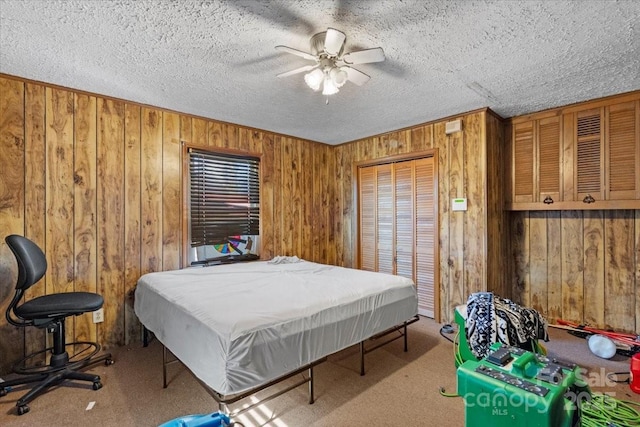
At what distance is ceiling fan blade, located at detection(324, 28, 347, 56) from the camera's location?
1811 millimetres

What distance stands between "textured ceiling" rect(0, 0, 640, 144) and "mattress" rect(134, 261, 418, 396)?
171cm

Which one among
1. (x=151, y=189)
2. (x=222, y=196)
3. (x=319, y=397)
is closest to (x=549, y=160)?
(x=319, y=397)

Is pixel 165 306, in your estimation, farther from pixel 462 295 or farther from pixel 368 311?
pixel 462 295

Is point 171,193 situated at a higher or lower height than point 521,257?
higher

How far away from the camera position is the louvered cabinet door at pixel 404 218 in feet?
13.0

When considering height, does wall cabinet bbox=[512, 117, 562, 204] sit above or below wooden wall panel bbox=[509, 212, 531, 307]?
above

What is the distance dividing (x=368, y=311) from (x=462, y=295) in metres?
1.73

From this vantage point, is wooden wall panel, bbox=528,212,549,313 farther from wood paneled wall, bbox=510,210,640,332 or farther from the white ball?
the white ball

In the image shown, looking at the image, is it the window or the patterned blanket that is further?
the window

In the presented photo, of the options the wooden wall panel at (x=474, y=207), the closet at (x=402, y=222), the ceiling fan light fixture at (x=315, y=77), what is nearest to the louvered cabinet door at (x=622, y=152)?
the wooden wall panel at (x=474, y=207)

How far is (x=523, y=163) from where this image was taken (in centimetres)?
355

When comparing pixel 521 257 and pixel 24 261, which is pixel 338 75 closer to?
pixel 24 261

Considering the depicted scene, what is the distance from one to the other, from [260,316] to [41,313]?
1608 millimetres

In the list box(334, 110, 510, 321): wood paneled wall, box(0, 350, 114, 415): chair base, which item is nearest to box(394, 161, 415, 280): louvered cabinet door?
box(334, 110, 510, 321): wood paneled wall
